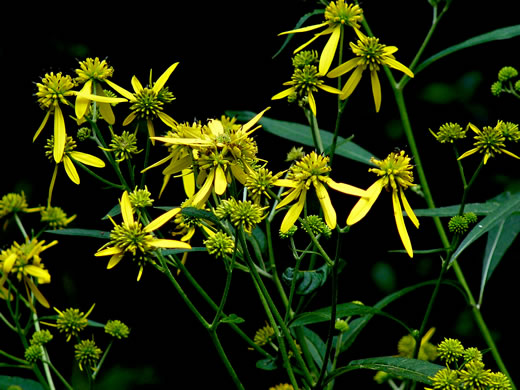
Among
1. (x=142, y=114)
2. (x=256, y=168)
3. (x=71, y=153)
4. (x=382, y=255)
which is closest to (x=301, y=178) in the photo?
(x=256, y=168)

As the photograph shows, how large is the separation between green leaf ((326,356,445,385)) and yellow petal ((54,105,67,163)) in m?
0.60

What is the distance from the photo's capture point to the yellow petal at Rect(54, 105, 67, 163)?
3.78 ft

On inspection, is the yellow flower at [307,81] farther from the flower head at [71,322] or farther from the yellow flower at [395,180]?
the flower head at [71,322]

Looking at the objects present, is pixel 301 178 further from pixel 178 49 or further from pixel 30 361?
pixel 178 49

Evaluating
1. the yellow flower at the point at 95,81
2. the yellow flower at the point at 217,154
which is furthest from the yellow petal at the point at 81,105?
the yellow flower at the point at 217,154

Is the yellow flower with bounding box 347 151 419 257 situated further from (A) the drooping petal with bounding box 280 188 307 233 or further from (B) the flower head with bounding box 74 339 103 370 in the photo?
(B) the flower head with bounding box 74 339 103 370

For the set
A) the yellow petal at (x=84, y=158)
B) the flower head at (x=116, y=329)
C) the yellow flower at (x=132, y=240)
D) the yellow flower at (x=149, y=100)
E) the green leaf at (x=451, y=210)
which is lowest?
the flower head at (x=116, y=329)

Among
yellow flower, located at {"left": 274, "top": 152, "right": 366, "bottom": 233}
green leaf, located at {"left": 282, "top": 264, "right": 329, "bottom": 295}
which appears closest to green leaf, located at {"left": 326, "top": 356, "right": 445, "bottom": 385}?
green leaf, located at {"left": 282, "top": 264, "right": 329, "bottom": 295}

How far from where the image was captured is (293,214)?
101 cm

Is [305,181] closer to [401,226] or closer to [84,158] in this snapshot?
[401,226]

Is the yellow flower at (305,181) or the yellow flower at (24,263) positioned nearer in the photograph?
the yellow flower at (305,181)

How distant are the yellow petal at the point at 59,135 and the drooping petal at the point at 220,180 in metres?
0.30

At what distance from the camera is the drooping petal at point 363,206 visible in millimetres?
913

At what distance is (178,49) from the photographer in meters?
2.52
